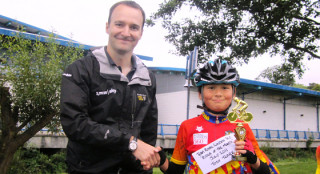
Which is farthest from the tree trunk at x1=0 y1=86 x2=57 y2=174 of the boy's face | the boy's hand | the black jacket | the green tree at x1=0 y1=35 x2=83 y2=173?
the boy's hand

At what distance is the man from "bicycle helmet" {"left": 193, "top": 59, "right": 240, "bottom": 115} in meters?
0.80

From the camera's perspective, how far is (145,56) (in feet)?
83.4

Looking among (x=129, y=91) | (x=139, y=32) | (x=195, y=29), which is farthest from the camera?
(x=195, y=29)

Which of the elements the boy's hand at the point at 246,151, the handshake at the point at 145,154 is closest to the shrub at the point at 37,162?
the handshake at the point at 145,154

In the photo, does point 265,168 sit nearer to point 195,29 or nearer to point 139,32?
point 139,32

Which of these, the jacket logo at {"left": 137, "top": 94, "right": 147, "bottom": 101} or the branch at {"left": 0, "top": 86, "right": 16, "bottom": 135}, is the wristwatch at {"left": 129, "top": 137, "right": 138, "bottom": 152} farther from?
the branch at {"left": 0, "top": 86, "right": 16, "bottom": 135}

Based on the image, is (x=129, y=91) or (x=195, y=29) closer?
(x=129, y=91)

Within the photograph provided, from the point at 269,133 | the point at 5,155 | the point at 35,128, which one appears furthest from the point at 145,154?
the point at 269,133

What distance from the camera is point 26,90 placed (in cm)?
871

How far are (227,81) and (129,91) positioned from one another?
4.12 feet

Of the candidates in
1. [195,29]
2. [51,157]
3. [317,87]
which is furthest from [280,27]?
[317,87]

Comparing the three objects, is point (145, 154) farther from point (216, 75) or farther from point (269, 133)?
point (269, 133)

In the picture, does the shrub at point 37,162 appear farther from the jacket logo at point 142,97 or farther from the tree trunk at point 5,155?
the jacket logo at point 142,97

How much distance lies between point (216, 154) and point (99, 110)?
1.37 meters
